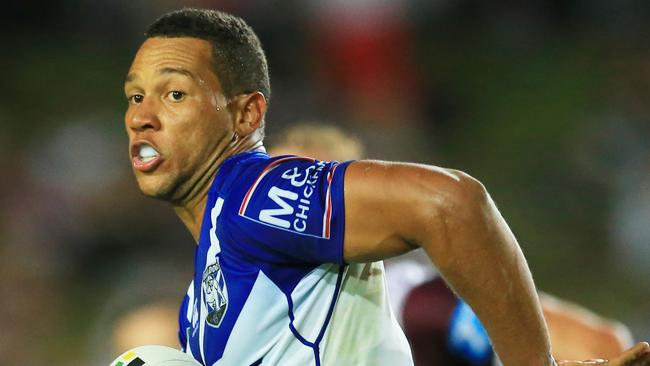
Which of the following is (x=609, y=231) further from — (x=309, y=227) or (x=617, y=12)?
(x=309, y=227)

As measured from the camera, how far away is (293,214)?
201cm

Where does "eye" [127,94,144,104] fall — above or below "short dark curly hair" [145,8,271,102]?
below

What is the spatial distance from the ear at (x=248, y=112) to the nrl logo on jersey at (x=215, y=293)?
44 cm

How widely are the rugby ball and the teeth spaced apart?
485 millimetres

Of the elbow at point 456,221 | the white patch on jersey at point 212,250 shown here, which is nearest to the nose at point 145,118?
the white patch on jersey at point 212,250

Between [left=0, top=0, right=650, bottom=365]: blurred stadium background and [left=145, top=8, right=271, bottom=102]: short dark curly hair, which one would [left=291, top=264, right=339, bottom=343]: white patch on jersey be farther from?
[left=0, top=0, right=650, bottom=365]: blurred stadium background

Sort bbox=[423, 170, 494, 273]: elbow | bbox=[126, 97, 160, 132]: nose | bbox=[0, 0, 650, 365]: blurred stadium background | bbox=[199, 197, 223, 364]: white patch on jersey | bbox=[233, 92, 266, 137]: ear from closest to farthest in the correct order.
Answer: bbox=[423, 170, 494, 273]: elbow < bbox=[199, 197, 223, 364]: white patch on jersey < bbox=[126, 97, 160, 132]: nose < bbox=[233, 92, 266, 137]: ear < bbox=[0, 0, 650, 365]: blurred stadium background

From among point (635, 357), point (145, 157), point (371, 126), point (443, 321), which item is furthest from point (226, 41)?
point (371, 126)

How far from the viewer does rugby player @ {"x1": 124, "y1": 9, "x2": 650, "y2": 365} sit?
1959 millimetres

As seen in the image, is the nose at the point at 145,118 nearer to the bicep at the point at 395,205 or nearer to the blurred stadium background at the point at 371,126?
the bicep at the point at 395,205

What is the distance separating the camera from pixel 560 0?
26.2ft

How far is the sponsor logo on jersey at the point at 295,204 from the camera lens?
2.00m

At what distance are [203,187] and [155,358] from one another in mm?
475

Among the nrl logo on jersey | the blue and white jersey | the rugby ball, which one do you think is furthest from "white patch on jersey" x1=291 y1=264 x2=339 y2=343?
the rugby ball
